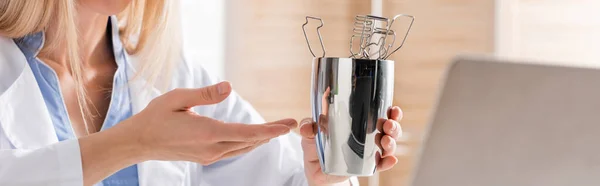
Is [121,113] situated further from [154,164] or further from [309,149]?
[309,149]

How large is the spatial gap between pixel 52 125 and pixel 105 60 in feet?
0.77

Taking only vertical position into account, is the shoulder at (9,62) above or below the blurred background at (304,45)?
above

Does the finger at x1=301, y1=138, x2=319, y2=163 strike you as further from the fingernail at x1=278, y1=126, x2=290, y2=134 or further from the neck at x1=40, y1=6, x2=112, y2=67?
the neck at x1=40, y1=6, x2=112, y2=67

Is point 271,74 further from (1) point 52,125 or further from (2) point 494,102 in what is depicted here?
(2) point 494,102

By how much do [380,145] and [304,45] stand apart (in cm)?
136

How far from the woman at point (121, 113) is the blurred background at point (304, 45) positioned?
2.10 ft

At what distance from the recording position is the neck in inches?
56.4

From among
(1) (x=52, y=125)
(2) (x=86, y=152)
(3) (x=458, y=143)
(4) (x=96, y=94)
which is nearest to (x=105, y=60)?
(4) (x=96, y=94)

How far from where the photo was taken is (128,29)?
156 cm

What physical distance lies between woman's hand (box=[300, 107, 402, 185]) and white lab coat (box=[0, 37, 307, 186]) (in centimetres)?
15

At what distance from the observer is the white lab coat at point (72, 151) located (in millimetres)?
1134

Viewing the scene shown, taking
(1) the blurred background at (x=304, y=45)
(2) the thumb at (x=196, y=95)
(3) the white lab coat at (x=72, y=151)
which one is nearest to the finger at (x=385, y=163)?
(2) the thumb at (x=196, y=95)

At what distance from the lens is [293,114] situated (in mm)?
2402

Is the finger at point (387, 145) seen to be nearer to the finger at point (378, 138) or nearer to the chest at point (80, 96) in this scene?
the finger at point (378, 138)
